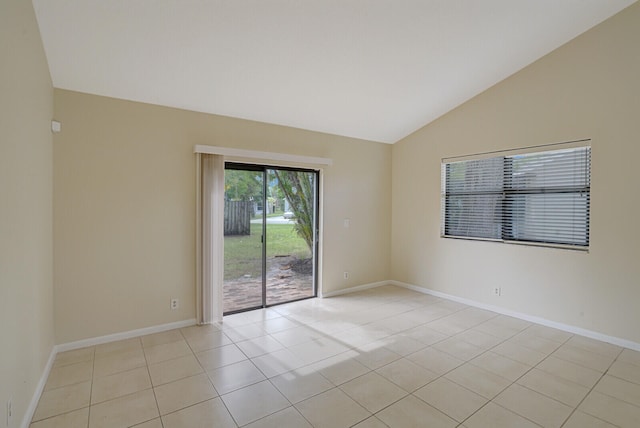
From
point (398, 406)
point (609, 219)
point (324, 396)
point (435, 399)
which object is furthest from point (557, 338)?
point (324, 396)

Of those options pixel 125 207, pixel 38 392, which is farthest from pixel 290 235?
→ pixel 38 392

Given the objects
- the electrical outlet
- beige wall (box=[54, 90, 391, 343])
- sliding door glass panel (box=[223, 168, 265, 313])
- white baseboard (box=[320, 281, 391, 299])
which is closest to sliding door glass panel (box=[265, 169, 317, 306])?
sliding door glass panel (box=[223, 168, 265, 313])

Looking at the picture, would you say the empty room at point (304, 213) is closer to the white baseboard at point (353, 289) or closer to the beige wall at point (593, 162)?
the beige wall at point (593, 162)

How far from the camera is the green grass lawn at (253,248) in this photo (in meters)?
4.11

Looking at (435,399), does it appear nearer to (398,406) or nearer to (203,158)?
(398,406)

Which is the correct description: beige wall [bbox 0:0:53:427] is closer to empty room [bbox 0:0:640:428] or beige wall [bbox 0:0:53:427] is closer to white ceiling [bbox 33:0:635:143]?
empty room [bbox 0:0:640:428]

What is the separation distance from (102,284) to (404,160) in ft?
14.8

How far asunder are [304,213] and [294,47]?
236 cm

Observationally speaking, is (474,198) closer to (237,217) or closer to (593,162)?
(593,162)

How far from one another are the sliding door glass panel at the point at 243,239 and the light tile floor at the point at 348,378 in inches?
19.9

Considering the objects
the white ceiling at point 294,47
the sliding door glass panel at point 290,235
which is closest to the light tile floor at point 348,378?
the sliding door glass panel at point 290,235

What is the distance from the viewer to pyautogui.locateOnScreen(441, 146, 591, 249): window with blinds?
142 inches

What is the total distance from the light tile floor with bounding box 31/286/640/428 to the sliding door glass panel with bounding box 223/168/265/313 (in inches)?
19.9

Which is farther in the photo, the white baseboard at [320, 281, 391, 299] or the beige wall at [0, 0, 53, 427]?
the white baseboard at [320, 281, 391, 299]
